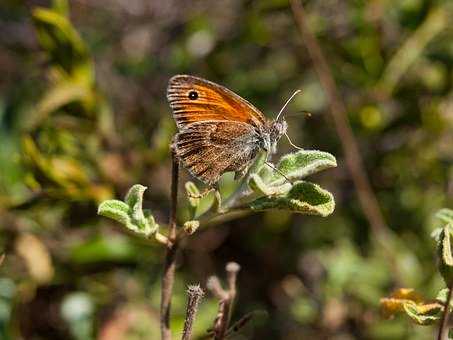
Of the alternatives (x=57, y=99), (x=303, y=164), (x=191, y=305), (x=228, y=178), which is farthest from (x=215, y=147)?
(x=228, y=178)

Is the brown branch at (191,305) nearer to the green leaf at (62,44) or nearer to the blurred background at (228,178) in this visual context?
the blurred background at (228,178)

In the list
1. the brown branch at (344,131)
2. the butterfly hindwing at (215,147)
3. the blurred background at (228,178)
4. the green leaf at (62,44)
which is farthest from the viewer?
the brown branch at (344,131)

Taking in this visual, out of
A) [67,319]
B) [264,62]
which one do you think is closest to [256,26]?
[264,62]

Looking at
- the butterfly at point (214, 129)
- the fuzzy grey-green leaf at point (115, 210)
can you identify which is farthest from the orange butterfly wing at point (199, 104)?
the fuzzy grey-green leaf at point (115, 210)

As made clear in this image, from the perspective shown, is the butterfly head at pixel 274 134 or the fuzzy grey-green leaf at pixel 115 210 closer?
the fuzzy grey-green leaf at pixel 115 210

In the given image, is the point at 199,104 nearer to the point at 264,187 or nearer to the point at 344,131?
the point at 264,187

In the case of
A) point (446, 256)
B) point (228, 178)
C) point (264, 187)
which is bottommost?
point (228, 178)
